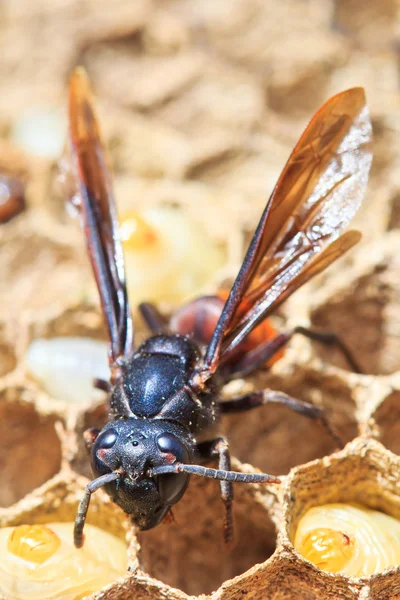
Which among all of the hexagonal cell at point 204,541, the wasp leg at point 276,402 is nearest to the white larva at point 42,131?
the wasp leg at point 276,402

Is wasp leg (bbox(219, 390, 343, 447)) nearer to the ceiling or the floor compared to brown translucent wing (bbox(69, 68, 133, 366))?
nearer to the floor

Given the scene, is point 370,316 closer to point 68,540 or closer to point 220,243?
point 220,243

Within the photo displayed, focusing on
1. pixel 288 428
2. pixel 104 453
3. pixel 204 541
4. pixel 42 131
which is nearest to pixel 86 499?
pixel 104 453

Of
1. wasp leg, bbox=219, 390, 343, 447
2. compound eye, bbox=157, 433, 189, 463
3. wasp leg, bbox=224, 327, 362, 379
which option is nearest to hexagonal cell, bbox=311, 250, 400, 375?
wasp leg, bbox=224, 327, 362, 379

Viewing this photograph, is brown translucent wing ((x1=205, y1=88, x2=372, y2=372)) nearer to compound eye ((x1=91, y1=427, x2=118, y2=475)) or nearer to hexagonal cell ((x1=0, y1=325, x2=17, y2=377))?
compound eye ((x1=91, y1=427, x2=118, y2=475))

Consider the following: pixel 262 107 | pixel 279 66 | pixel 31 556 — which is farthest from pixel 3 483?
pixel 279 66

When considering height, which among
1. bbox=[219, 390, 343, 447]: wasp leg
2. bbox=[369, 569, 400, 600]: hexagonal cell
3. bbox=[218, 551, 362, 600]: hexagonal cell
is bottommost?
bbox=[369, 569, 400, 600]: hexagonal cell
